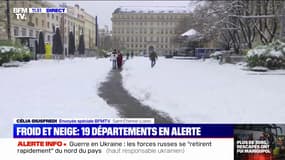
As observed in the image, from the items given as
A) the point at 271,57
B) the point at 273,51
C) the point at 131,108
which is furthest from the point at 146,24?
the point at 273,51

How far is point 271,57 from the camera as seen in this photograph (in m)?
13.0

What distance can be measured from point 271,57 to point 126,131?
1146cm

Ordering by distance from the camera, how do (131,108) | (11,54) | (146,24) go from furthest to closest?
(11,54) < (131,108) < (146,24)

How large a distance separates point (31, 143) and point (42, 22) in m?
1.66

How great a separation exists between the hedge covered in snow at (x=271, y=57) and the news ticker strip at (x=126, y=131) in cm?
1118

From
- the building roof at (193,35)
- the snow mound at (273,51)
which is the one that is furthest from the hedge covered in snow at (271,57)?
the building roof at (193,35)

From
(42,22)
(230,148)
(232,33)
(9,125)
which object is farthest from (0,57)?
(232,33)

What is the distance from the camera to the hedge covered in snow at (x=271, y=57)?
12.9 meters

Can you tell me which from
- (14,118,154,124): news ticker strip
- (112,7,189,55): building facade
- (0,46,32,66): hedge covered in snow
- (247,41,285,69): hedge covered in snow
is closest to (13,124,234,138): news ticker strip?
(14,118,154,124): news ticker strip

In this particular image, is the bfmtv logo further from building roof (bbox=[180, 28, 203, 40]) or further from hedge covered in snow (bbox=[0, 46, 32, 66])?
building roof (bbox=[180, 28, 203, 40])

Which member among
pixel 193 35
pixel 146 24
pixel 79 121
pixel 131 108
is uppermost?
pixel 193 35

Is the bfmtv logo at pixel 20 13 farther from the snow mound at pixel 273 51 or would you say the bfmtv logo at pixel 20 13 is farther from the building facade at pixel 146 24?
the snow mound at pixel 273 51

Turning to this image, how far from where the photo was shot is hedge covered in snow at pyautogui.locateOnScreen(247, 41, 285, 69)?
1288cm

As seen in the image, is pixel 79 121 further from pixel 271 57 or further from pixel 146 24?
pixel 271 57
